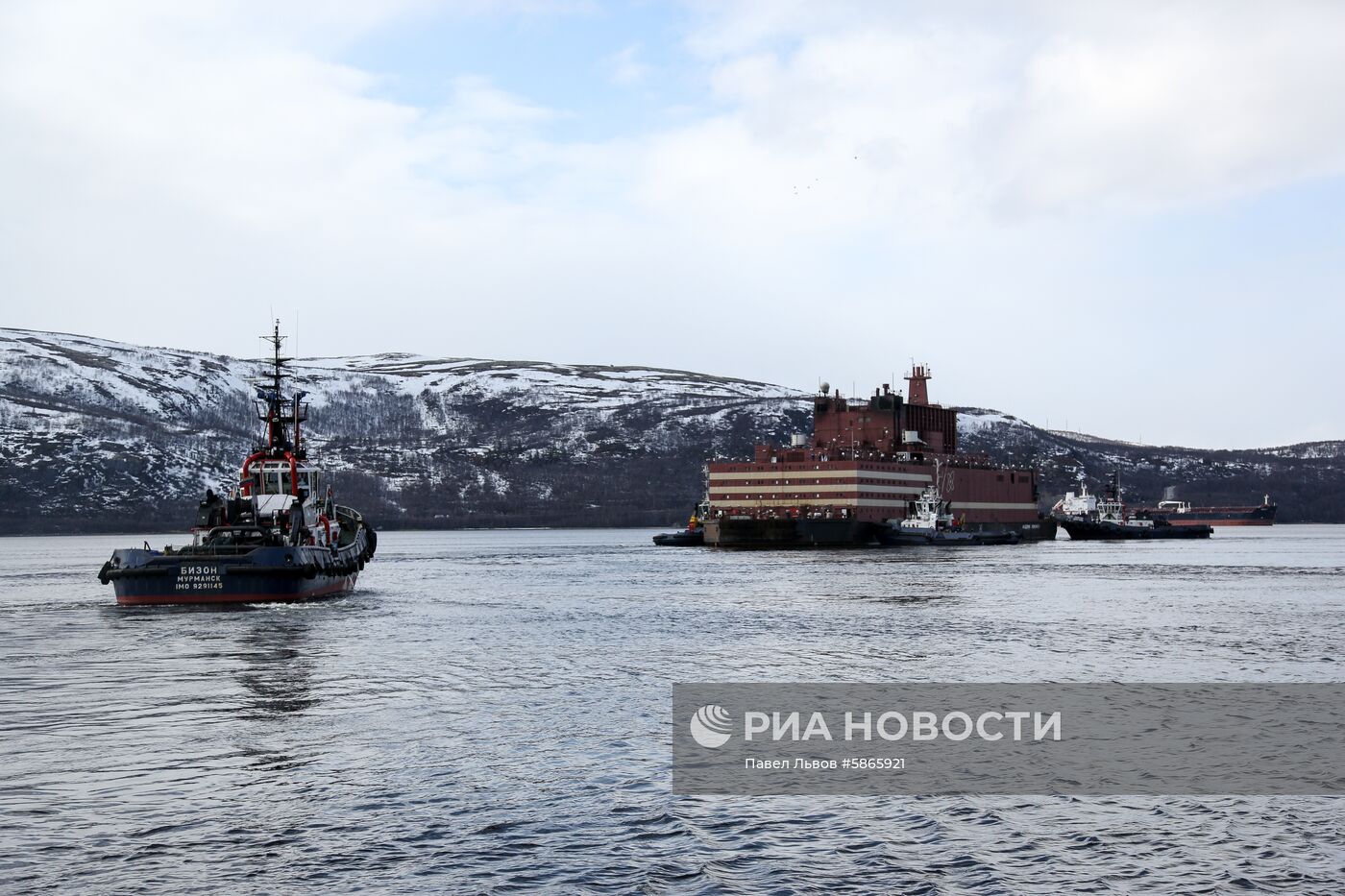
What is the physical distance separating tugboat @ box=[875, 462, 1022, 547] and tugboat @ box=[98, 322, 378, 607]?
327 feet

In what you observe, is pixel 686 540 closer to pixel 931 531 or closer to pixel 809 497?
pixel 809 497

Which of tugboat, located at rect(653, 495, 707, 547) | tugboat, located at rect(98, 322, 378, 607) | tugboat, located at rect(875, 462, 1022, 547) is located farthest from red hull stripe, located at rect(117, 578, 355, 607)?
tugboat, located at rect(653, 495, 707, 547)

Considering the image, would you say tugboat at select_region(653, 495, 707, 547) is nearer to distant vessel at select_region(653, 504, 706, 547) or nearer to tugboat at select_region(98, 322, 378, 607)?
distant vessel at select_region(653, 504, 706, 547)

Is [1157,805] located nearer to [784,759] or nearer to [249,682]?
[784,759]

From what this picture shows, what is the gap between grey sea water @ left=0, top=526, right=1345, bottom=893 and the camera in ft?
56.3

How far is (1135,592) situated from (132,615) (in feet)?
176

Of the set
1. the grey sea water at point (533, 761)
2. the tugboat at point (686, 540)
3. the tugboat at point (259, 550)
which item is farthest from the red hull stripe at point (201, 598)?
the tugboat at point (686, 540)

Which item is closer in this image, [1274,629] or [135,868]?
[135,868]

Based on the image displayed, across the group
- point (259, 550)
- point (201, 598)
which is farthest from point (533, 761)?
point (201, 598)

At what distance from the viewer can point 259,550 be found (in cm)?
5597

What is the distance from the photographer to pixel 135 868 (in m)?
17.1

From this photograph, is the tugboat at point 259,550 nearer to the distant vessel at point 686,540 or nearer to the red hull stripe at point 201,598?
the red hull stripe at point 201,598

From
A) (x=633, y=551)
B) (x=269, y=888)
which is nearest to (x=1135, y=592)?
(x=269, y=888)

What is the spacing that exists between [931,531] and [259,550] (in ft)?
382
